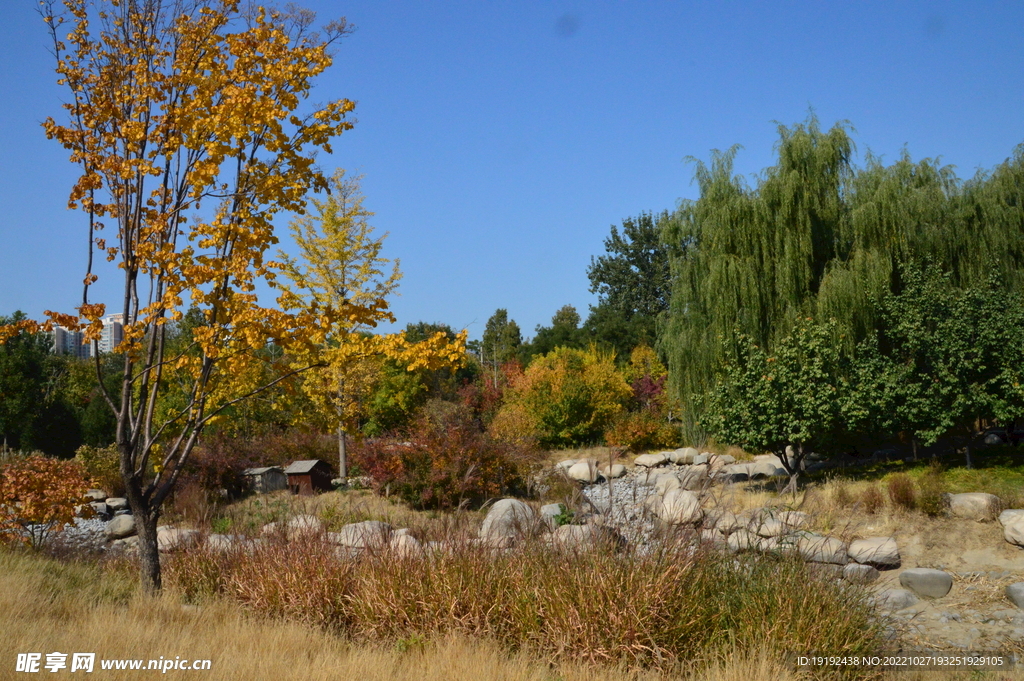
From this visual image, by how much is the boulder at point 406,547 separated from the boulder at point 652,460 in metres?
14.7

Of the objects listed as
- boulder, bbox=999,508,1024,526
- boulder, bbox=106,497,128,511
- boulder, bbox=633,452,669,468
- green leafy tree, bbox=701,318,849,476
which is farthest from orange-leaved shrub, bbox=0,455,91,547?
boulder, bbox=633,452,669,468

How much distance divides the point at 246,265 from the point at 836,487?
11.2m

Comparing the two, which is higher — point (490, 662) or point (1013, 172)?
point (1013, 172)

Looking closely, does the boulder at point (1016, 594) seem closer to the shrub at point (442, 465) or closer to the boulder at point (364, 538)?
the boulder at point (364, 538)

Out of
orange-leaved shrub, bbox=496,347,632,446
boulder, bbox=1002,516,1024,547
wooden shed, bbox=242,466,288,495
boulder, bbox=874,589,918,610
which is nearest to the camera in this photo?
boulder, bbox=874,589,918,610

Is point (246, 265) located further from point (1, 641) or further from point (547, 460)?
point (547, 460)

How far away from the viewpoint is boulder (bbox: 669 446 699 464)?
779 inches

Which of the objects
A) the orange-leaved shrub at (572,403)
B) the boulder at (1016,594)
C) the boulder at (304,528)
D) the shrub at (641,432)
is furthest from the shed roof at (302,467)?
the boulder at (1016,594)

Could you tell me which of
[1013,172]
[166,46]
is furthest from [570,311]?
[166,46]

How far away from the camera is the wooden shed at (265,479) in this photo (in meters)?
16.2

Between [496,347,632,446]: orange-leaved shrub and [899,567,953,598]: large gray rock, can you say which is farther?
[496,347,632,446]: orange-leaved shrub

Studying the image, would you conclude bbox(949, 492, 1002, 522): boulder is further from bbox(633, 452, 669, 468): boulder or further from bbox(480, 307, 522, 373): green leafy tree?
bbox(480, 307, 522, 373): green leafy tree

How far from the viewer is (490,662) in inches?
185

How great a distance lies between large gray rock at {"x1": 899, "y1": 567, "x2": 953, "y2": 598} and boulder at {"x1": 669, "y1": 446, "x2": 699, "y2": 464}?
9133 millimetres
